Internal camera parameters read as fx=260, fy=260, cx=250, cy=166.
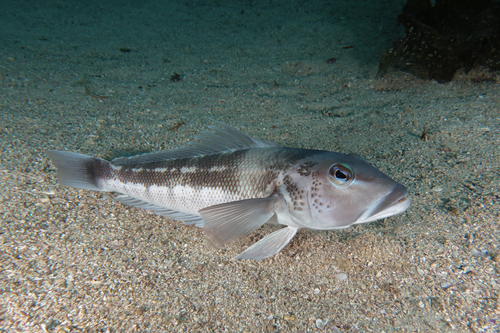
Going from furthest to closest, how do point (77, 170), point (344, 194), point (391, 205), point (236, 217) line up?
point (77, 170), point (236, 217), point (344, 194), point (391, 205)

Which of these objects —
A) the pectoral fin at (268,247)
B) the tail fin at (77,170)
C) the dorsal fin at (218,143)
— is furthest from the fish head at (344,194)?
the tail fin at (77,170)

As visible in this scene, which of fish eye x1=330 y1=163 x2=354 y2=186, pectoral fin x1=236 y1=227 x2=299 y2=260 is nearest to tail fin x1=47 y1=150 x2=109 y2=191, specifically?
pectoral fin x1=236 y1=227 x2=299 y2=260

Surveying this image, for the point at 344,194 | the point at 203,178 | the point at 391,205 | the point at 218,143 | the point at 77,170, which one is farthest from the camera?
the point at 77,170

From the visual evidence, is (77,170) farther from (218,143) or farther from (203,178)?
(218,143)

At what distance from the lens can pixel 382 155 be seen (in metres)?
3.59

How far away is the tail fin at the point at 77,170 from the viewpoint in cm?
296

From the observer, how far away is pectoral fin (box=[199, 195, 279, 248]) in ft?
7.12

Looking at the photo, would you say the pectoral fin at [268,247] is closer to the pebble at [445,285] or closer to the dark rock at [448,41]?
the pebble at [445,285]

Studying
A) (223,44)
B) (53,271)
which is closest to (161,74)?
(223,44)

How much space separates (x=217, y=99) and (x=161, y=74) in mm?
2067

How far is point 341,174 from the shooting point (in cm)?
209

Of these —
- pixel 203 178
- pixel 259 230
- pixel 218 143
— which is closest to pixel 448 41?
pixel 218 143

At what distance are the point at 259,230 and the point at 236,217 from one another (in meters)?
0.70

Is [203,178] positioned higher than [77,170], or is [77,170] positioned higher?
[77,170]
